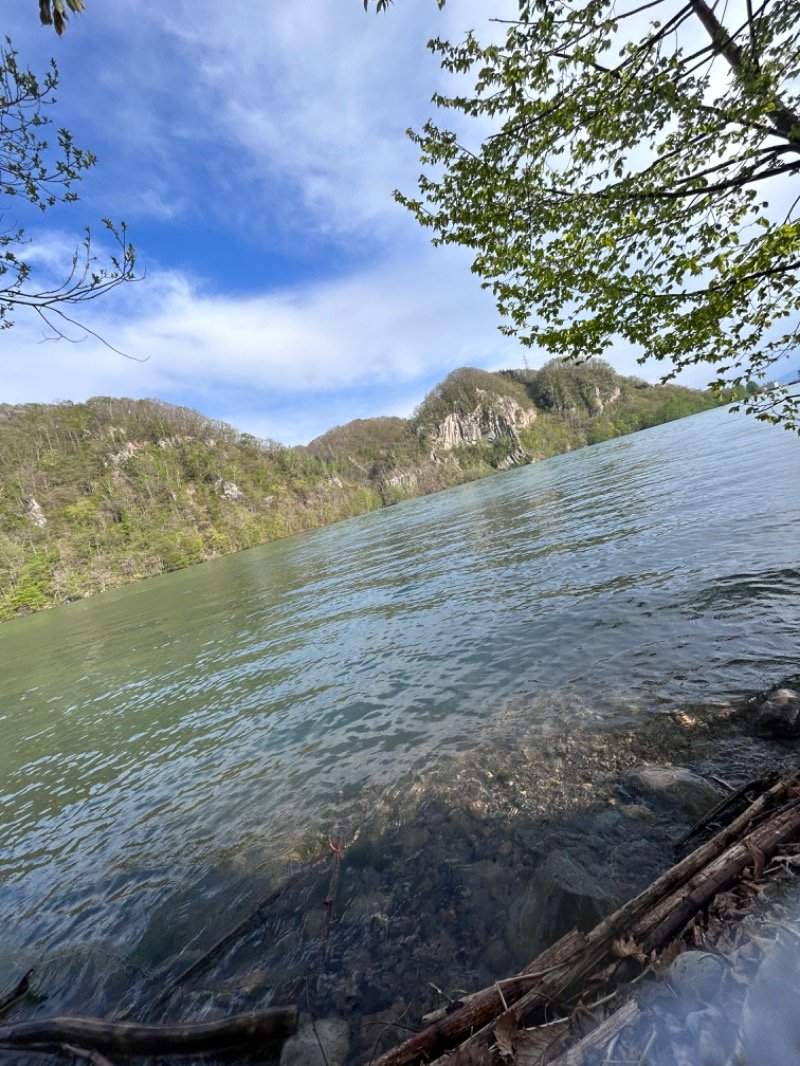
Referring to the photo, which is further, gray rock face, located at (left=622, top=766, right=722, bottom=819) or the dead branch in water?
gray rock face, located at (left=622, top=766, right=722, bottom=819)

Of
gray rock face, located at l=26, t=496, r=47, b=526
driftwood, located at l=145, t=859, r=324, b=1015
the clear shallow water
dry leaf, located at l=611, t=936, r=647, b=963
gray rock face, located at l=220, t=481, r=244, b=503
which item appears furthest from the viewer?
gray rock face, located at l=220, t=481, r=244, b=503

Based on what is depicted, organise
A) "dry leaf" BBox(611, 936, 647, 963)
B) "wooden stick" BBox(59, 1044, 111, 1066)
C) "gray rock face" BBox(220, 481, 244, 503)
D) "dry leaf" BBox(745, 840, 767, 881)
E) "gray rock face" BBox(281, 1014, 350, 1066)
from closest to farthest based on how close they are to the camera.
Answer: "dry leaf" BBox(611, 936, 647, 963), "dry leaf" BBox(745, 840, 767, 881), "gray rock face" BBox(281, 1014, 350, 1066), "wooden stick" BBox(59, 1044, 111, 1066), "gray rock face" BBox(220, 481, 244, 503)

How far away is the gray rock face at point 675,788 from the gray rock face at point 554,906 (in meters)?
1.30

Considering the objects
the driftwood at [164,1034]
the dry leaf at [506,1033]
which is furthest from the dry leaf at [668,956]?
the driftwood at [164,1034]

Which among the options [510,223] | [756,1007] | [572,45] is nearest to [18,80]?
[510,223]

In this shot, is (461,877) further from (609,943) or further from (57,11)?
(57,11)

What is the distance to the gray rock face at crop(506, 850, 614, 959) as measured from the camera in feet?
13.4

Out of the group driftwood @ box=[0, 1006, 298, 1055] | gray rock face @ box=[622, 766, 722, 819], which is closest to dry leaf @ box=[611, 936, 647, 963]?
gray rock face @ box=[622, 766, 722, 819]

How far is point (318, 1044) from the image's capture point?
3613mm

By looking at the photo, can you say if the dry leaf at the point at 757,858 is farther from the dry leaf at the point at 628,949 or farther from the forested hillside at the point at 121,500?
the forested hillside at the point at 121,500

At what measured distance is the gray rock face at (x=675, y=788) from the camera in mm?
4910

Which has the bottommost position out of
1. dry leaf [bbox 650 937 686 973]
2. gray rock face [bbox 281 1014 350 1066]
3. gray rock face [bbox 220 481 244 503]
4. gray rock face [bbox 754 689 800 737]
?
gray rock face [bbox 281 1014 350 1066]

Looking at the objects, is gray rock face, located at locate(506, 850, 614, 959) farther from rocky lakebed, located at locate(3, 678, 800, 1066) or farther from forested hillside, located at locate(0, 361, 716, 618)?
forested hillside, located at locate(0, 361, 716, 618)

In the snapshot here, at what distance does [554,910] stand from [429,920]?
1262 mm
